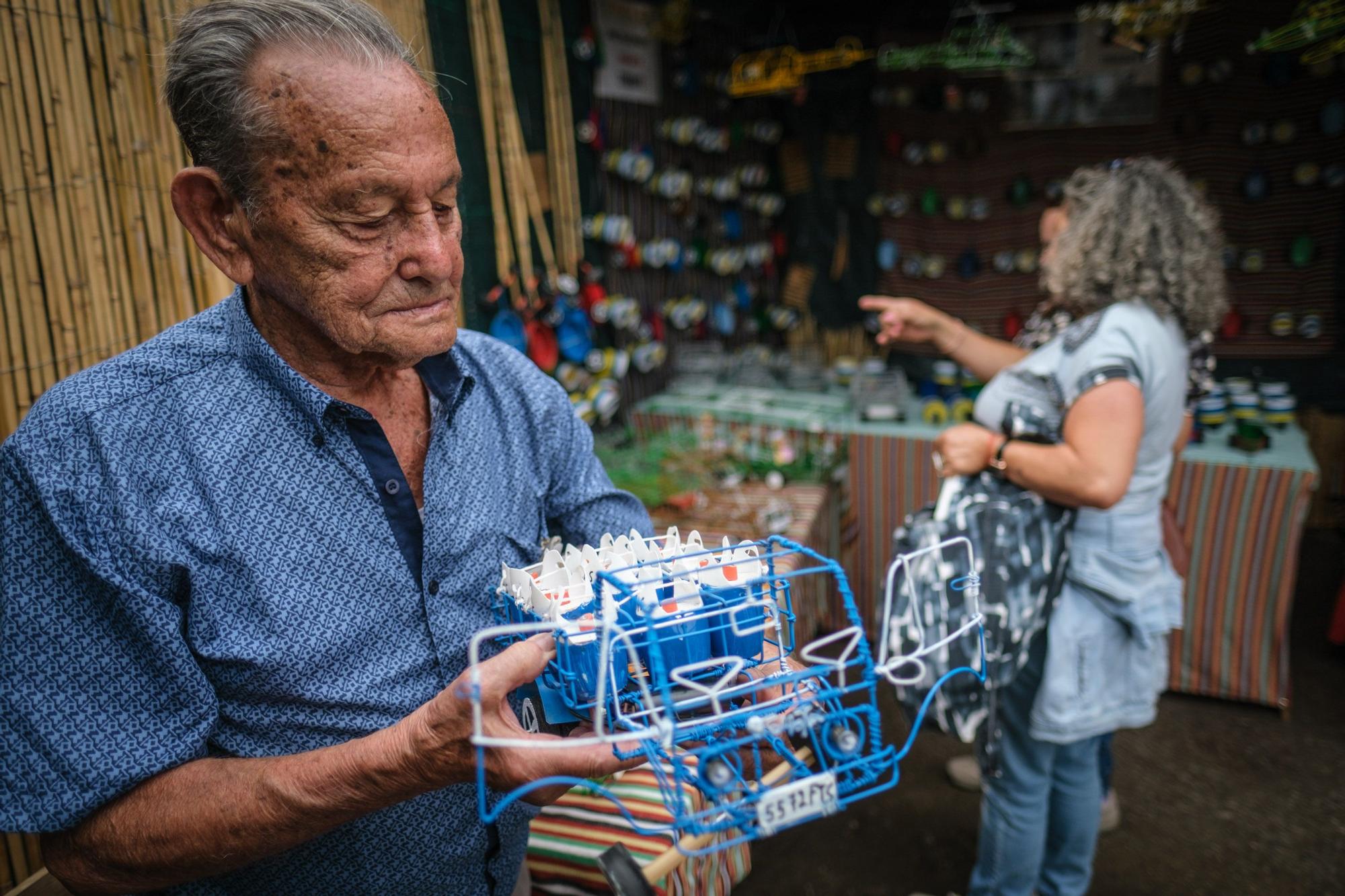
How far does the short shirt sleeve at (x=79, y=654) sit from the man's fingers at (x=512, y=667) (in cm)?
46

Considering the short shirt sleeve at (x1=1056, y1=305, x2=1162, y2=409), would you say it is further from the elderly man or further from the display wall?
the display wall

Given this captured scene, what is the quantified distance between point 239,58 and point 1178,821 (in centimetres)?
423

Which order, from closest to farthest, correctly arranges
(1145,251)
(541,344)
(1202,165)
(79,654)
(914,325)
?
(79,654)
(1145,251)
(914,325)
(541,344)
(1202,165)

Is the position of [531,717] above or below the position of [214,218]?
below

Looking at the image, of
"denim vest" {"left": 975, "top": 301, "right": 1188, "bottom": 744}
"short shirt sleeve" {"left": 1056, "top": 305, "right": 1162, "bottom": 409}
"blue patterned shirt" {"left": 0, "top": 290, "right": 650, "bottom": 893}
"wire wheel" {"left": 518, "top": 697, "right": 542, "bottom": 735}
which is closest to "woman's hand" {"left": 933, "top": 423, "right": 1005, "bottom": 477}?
"denim vest" {"left": 975, "top": 301, "right": 1188, "bottom": 744}

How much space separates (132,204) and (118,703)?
160cm

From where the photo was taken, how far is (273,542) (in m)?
1.22

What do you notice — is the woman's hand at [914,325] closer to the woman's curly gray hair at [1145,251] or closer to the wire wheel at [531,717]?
the woman's curly gray hair at [1145,251]

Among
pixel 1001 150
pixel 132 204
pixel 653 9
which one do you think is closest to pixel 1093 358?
pixel 132 204

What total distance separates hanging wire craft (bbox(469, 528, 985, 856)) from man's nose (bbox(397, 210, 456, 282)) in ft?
1.52

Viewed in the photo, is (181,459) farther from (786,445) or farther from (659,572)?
(786,445)

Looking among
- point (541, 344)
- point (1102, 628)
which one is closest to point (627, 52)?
point (541, 344)

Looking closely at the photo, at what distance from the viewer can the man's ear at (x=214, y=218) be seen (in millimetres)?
1214

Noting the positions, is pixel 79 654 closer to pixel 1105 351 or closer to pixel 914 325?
pixel 1105 351
